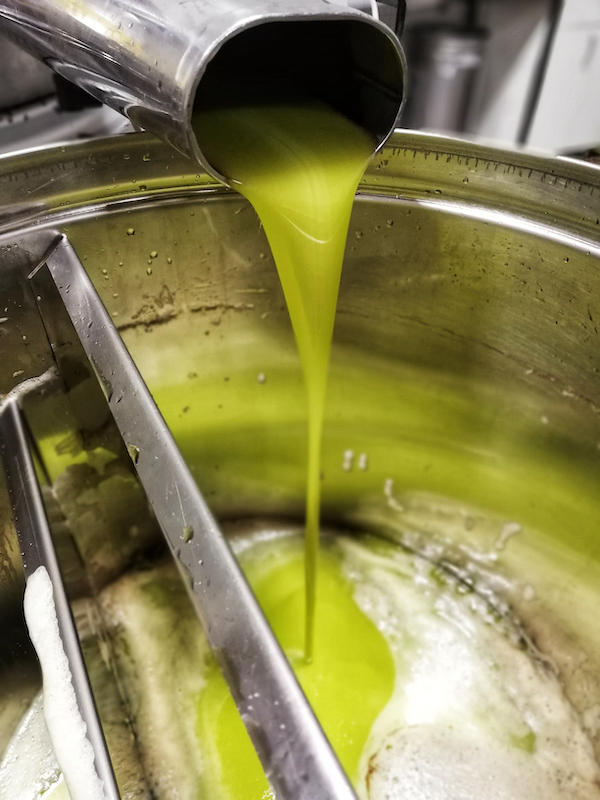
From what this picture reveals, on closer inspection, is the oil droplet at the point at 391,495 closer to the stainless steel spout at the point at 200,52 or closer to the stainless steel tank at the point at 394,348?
the stainless steel tank at the point at 394,348

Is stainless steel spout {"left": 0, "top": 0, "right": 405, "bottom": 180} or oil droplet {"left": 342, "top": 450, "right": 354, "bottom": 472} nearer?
stainless steel spout {"left": 0, "top": 0, "right": 405, "bottom": 180}

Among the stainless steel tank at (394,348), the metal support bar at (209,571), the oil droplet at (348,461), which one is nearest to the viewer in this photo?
the metal support bar at (209,571)

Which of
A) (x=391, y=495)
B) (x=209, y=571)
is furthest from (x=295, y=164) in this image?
(x=391, y=495)

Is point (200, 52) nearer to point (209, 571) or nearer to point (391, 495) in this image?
point (209, 571)

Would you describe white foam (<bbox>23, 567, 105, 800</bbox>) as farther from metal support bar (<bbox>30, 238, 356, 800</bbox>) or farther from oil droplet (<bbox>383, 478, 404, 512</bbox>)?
oil droplet (<bbox>383, 478, 404, 512</bbox>)

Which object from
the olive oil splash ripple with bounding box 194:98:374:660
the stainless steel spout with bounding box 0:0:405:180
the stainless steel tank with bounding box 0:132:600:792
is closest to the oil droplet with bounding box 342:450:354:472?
the stainless steel tank with bounding box 0:132:600:792

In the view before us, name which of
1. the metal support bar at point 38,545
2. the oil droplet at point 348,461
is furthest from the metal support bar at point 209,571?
the oil droplet at point 348,461
